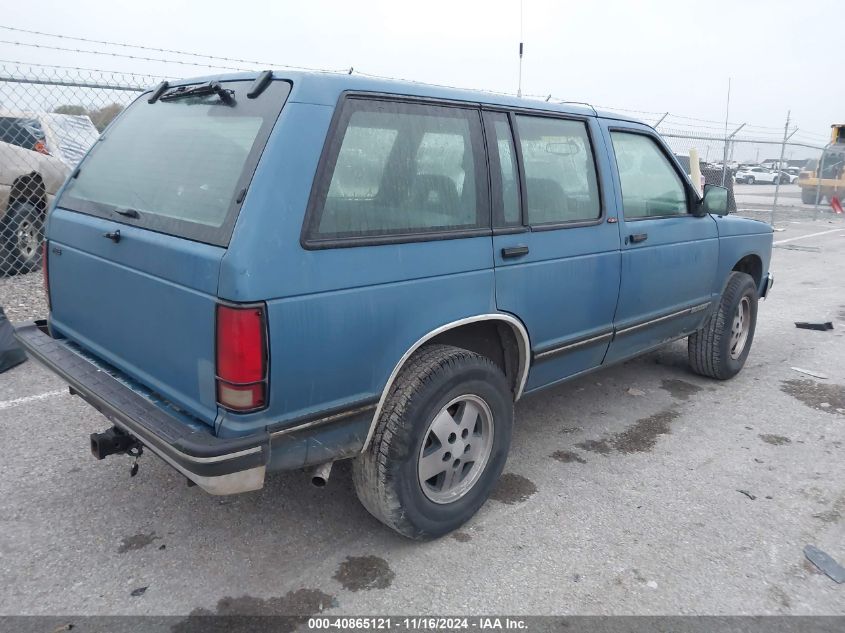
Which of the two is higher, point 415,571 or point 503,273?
point 503,273

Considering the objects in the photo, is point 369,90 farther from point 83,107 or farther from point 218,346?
point 83,107

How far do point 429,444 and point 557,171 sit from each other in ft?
5.22

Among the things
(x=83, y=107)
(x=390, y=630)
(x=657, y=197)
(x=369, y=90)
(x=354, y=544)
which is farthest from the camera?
(x=83, y=107)

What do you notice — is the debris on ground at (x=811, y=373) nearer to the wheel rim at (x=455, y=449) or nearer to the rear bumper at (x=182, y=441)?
the wheel rim at (x=455, y=449)

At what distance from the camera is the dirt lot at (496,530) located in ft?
8.41

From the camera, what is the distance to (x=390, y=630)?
238 centimetres

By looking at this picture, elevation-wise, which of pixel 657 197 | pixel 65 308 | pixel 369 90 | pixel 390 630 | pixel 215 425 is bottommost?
pixel 390 630

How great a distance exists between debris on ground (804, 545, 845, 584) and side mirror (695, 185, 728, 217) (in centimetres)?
225

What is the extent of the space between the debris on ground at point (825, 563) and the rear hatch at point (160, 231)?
8.57ft

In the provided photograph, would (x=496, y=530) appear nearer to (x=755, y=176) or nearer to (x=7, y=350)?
(x=7, y=350)

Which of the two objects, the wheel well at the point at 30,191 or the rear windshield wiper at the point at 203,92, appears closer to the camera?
the rear windshield wiper at the point at 203,92

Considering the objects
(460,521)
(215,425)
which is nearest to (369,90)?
(215,425)

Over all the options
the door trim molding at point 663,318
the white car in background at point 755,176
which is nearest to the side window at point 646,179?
the door trim molding at point 663,318

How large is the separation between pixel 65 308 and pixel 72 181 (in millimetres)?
619
